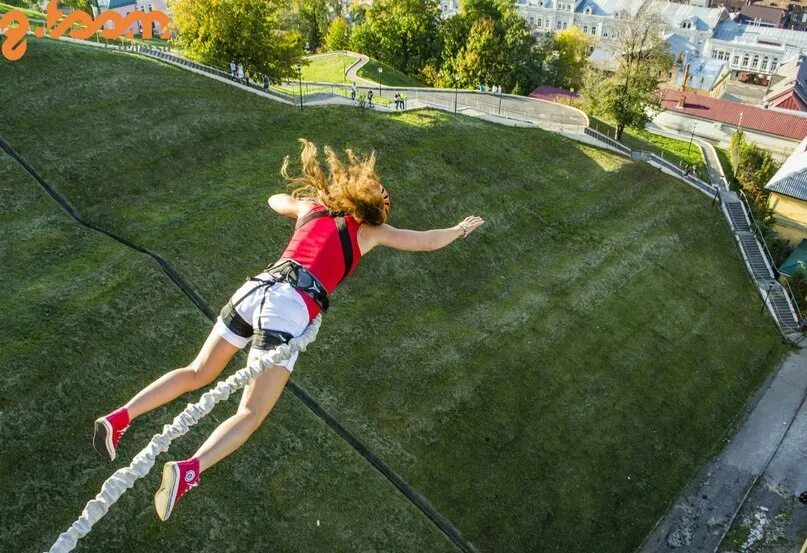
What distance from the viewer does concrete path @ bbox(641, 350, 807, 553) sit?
21.4 metres

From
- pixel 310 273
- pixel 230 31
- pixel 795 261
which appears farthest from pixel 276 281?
pixel 230 31

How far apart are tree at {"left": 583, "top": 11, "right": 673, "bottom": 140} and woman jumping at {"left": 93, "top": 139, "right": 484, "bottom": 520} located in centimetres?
4031

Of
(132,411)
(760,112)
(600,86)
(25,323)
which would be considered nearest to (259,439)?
(25,323)

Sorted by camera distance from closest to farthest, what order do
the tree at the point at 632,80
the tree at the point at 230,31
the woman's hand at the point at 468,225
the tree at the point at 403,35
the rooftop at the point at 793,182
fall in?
the woman's hand at the point at 468,225, the rooftop at the point at 793,182, the tree at the point at 230,31, the tree at the point at 632,80, the tree at the point at 403,35

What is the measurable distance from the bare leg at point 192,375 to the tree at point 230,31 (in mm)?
39788

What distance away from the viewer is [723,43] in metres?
104

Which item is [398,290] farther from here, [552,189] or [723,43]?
[723,43]

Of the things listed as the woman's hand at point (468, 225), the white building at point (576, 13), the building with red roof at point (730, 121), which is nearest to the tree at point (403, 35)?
the building with red roof at point (730, 121)

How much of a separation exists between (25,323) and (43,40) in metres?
22.4

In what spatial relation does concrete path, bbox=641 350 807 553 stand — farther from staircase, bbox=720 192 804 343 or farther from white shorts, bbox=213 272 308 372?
white shorts, bbox=213 272 308 372

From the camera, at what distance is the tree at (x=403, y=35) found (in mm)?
72562

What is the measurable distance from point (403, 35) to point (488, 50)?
1316 cm

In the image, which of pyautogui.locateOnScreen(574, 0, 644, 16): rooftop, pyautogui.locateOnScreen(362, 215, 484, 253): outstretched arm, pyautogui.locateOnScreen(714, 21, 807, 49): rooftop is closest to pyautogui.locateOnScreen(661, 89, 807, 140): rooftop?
pyautogui.locateOnScreen(714, 21, 807, 49): rooftop

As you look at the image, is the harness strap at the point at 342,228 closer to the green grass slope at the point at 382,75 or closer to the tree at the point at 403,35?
the green grass slope at the point at 382,75
